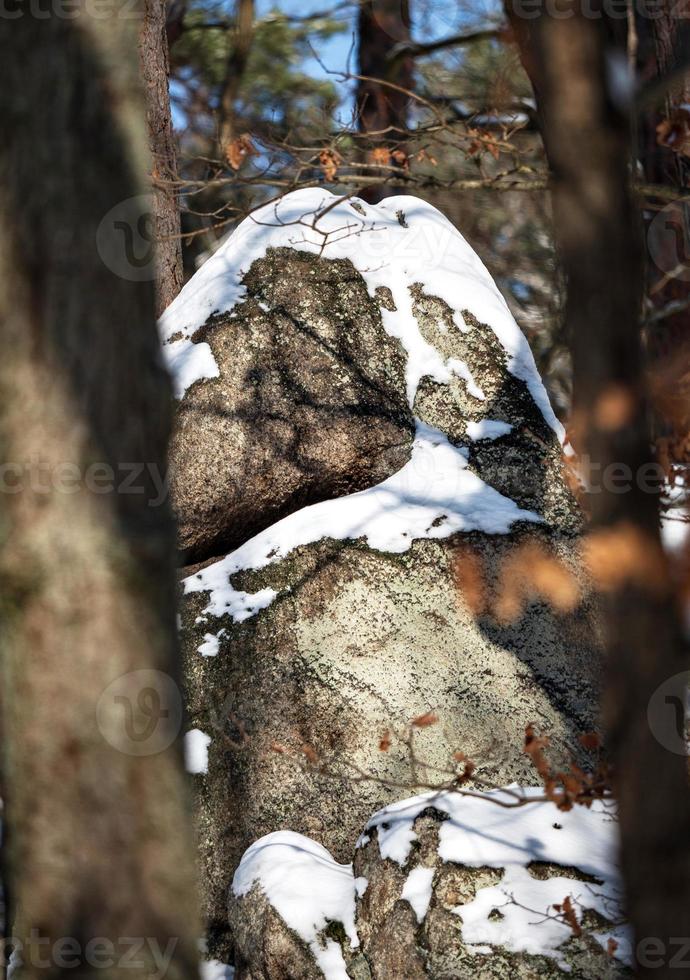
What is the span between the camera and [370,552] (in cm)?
569

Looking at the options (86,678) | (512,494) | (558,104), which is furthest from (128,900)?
(512,494)

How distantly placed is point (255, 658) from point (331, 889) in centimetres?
132

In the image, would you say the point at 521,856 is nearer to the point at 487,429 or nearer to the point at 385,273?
the point at 487,429

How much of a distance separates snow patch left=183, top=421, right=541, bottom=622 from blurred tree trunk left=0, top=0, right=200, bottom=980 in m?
3.13

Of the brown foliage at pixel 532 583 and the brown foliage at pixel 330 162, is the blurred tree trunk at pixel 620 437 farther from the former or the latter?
the brown foliage at pixel 532 583

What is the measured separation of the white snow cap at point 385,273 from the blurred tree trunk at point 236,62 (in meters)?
6.97

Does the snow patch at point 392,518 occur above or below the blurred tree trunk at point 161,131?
below

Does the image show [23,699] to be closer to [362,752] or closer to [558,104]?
[558,104]

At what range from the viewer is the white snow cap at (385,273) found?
21.1 ft

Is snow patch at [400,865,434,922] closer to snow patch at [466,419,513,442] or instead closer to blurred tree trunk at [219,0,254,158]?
snow patch at [466,419,513,442]

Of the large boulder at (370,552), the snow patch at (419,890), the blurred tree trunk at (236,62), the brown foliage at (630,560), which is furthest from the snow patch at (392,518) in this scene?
the blurred tree trunk at (236,62)

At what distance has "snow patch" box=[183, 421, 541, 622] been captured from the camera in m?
5.75

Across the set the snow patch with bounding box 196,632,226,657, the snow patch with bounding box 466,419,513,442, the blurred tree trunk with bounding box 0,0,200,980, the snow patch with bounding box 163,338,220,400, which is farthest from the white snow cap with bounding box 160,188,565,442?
the blurred tree trunk with bounding box 0,0,200,980

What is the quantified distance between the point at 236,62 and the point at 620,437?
41.2 ft
